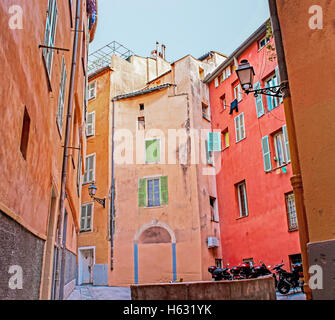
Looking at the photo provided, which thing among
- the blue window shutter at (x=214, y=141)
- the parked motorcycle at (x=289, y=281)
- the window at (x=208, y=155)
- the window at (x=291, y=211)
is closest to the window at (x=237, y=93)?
the blue window shutter at (x=214, y=141)

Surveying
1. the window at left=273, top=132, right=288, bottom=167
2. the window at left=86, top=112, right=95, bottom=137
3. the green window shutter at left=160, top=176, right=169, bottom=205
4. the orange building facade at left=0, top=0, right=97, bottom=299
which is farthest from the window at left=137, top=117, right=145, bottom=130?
the orange building facade at left=0, top=0, right=97, bottom=299

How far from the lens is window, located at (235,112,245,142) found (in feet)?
61.7

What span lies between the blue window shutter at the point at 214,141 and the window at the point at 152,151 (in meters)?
2.77

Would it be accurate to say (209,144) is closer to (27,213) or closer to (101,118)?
(101,118)

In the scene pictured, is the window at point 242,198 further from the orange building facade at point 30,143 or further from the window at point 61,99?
the window at point 61,99

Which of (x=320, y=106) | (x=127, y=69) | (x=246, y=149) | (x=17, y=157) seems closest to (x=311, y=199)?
(x=320, y=106)

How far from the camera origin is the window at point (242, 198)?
715 inches

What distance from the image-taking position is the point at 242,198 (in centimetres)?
1861

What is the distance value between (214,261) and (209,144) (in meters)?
6.05

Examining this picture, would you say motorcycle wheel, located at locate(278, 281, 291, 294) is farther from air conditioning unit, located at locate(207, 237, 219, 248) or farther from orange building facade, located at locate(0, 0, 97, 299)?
air conditioning unit, located at locate(207, 237, 219, 248)

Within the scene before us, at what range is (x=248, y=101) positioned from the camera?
18.6 metres

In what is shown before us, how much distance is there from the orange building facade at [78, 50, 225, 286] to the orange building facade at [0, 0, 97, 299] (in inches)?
405

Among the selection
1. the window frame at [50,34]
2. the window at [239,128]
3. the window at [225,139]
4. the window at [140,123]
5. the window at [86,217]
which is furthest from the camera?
the window at [140,123]

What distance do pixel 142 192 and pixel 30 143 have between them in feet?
49.1
